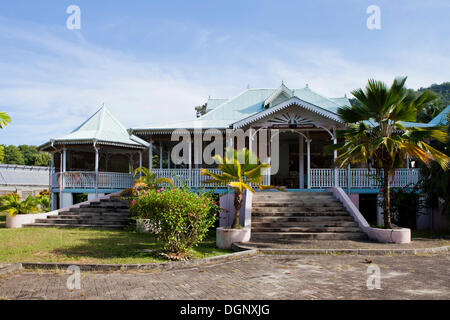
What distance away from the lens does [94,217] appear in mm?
16141

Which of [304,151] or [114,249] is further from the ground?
[304,151]

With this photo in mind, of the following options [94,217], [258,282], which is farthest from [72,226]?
[258,282]

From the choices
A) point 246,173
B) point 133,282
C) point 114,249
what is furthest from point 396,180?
point 133,282

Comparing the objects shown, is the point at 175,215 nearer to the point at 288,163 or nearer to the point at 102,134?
the point at 288,163

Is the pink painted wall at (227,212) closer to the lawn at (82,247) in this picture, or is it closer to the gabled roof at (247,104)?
the lawn at (82,247)

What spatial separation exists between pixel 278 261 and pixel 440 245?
17.4 ft

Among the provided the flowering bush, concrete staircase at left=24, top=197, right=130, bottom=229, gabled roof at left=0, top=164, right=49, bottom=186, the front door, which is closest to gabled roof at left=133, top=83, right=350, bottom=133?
the front door

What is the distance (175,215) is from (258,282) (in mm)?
2612

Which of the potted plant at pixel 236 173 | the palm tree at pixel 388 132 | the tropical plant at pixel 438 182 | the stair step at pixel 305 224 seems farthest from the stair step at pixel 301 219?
the tropical plant at pixel 438 182
